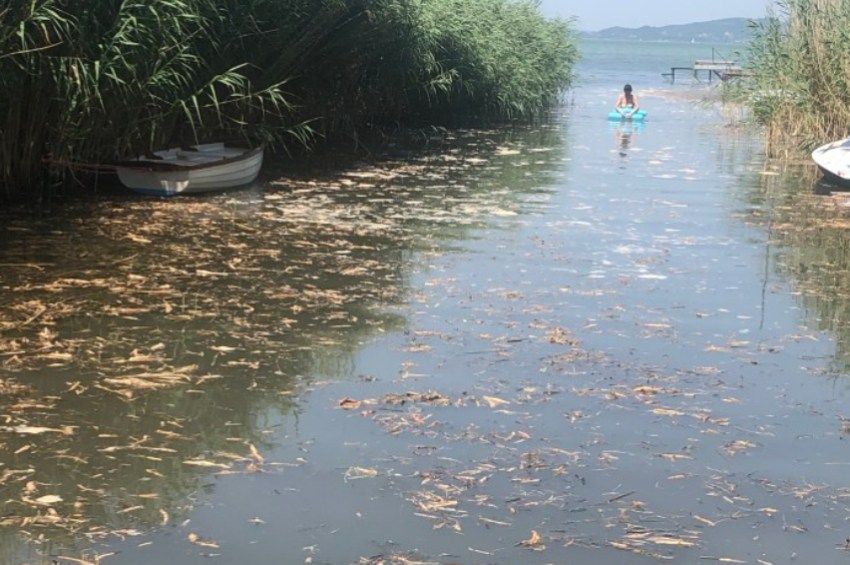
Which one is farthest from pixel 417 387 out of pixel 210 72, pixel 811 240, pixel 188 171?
pixel 210 72

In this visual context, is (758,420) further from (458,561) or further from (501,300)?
(501,300)

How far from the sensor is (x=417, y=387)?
6344 mm

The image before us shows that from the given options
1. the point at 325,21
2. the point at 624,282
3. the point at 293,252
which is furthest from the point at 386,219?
the point at 325,21

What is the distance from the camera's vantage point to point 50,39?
36.0 ft

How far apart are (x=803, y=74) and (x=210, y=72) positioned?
32.3 feet

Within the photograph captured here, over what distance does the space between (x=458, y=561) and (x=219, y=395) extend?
2.25 m

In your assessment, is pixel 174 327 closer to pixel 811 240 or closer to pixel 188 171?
pixel 188 171

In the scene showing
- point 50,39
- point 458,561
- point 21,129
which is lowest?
point 458,561

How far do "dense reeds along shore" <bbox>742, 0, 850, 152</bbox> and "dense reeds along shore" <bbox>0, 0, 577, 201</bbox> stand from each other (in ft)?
18.3

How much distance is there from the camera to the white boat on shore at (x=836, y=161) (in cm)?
1562

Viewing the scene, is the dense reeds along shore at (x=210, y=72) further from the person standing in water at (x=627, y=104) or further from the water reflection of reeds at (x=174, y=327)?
the person standing in water at (x=627, y=104)

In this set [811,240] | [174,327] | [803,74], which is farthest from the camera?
[803,74]

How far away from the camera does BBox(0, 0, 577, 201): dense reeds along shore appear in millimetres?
11078

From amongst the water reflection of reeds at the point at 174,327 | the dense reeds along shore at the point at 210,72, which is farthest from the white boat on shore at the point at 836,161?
the dense reeds along shore at the point at 210,72
